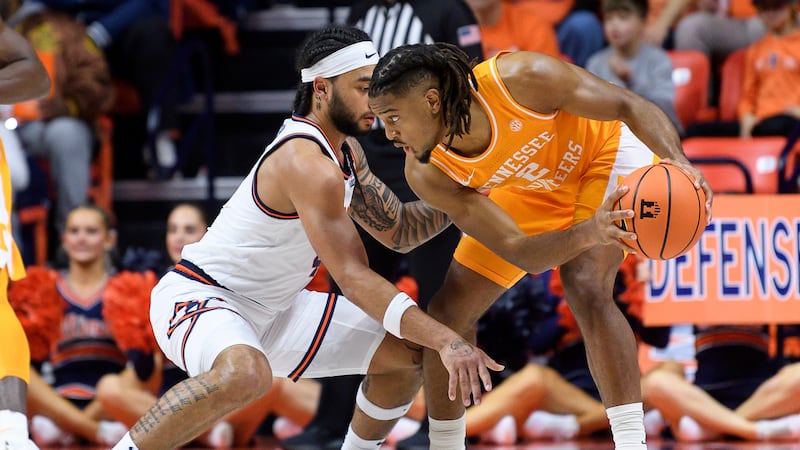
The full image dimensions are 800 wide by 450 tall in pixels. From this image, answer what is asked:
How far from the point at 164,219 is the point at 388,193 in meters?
4.05

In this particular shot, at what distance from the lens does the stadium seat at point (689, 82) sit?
7.68m

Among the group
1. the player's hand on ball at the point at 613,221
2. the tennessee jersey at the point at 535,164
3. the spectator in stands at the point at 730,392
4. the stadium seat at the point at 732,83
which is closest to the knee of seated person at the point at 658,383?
the spectator in stands at the point at 730,392

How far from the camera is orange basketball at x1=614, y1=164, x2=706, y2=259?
3.71 metres

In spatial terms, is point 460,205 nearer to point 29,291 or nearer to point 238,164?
point 29,291

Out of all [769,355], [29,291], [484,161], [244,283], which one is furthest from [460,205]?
[29,291]

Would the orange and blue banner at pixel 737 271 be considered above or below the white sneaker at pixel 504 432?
above

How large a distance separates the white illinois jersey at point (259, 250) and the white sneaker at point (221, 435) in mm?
2163

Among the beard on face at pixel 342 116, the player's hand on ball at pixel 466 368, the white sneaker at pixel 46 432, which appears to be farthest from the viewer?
the white sneaker at pixel 46 432

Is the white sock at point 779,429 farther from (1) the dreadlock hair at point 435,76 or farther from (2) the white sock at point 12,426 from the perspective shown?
(2) the white sock at point 12,426

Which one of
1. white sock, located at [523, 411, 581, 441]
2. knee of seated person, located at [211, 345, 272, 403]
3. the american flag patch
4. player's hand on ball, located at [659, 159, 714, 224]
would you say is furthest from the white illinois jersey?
white sock, located at [523, 411, 581, 441]

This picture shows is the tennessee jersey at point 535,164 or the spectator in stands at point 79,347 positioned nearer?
the tennessee jersey at point 535,164

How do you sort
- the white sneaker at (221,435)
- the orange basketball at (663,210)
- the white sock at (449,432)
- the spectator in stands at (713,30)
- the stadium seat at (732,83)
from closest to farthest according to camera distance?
1. the orange basketball at (663,210)
2. the white sock at (449,432)
3. the white sneaker at (221,435)
4. the stadium seat at (732,83)
5. the spectator in stands at (713,30)

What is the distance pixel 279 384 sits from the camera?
632 cm

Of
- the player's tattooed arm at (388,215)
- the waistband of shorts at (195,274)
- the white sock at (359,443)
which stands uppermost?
the player's tattooed arm at (388,215)
